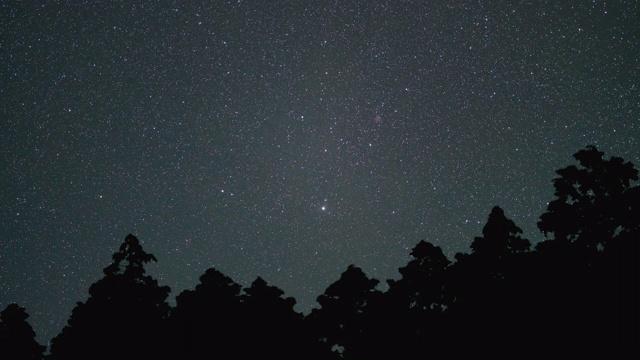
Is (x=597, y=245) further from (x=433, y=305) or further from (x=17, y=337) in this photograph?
(x=17, y=337)

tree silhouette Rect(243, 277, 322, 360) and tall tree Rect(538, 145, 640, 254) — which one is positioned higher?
tall tree Rect(538, 145, 640, 254)

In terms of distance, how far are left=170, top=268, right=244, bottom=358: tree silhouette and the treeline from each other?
0.03 meters

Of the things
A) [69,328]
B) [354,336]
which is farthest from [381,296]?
[69,328]

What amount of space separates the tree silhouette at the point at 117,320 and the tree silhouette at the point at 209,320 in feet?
2.42

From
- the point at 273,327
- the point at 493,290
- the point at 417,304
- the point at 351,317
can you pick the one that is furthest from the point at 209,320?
the point at 493,290

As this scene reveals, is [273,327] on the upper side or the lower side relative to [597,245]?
lower

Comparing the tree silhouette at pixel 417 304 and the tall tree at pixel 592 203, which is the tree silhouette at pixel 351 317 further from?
the tall tree at pixel 592 203

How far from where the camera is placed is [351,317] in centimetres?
1852

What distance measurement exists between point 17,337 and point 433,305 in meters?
14.6

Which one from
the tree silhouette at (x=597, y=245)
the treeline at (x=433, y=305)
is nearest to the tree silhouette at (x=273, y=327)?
the treeline at (x=433, y=305)

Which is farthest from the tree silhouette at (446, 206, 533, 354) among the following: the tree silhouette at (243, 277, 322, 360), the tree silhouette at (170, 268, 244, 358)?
the tree silhouette at (170, 268, 244, 358)

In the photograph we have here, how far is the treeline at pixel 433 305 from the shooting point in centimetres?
1455

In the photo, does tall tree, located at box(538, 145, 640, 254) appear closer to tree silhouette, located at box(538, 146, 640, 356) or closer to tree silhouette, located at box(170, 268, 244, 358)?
tree silhouette, located at box(538, 146, 640, 356)

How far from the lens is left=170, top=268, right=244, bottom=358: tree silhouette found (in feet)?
52.4
